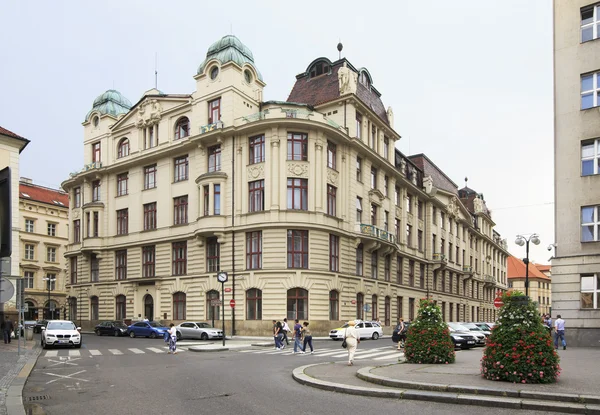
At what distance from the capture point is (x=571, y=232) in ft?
90.6

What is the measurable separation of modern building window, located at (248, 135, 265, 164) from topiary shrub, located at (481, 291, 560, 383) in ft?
98.1

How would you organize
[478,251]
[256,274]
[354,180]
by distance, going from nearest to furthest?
1. [256,274]
2. [354,180]
3. [478,251]

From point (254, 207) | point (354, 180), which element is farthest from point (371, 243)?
point (254, 207)

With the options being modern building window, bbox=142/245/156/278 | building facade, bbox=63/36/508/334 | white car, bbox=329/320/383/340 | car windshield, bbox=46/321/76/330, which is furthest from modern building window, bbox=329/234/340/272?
car windshield, bbox=46/321/76/330

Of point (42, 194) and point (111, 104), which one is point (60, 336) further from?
point (42, 194)

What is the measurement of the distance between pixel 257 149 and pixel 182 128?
894 centimetres

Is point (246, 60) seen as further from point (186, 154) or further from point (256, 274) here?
point (256, 274)

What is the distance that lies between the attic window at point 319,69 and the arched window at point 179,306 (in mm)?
22556

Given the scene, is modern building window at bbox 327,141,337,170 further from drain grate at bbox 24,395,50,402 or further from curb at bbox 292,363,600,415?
drain grate at bbox 24,395,50,402

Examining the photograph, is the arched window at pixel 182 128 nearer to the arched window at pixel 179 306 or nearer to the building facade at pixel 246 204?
the building facade at pixel 246 204

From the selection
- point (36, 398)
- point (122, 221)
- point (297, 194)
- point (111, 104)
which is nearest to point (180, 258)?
point (122, 221)

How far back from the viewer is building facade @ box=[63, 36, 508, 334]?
40.1 m

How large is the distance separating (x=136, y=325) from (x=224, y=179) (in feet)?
41.5

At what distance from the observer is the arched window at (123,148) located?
51.8 m
